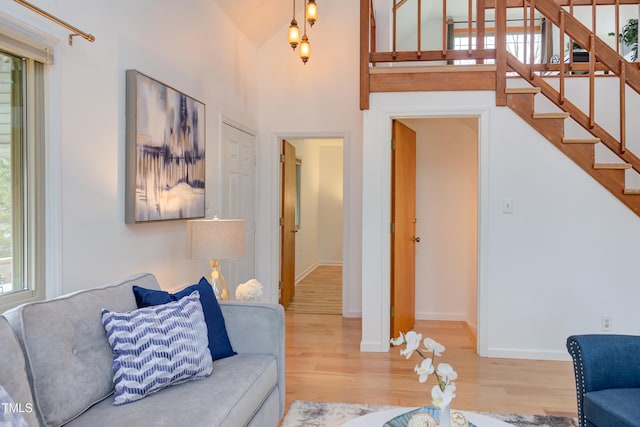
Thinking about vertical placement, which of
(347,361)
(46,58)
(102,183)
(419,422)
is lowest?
(347,361)

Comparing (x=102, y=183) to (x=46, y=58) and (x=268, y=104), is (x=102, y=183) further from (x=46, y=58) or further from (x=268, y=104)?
(x=268, y=104)

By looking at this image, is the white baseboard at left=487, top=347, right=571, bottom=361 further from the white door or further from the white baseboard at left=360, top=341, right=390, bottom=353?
the white door

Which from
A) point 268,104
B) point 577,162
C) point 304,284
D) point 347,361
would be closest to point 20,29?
point 347,361

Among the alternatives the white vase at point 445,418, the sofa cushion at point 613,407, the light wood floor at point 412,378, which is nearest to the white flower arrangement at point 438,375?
the white vase at point 445,418

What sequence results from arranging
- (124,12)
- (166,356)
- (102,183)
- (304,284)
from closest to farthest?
(166,356)
(102,183)
(124,12)
(304,284)

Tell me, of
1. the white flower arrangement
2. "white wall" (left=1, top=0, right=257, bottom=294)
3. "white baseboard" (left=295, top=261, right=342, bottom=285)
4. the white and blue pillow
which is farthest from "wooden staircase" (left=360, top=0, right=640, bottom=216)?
"white baseboard" (left=295, top=261, right=342, bottom=285)

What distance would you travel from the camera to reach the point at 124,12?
2562 millimetres

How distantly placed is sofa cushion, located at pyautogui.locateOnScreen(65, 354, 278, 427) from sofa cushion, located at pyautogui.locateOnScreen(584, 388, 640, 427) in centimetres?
142

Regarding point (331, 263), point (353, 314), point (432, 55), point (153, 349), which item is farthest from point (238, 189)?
point (331, 263)

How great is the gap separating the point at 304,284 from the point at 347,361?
359cm

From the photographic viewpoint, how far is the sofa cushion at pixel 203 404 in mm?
1542

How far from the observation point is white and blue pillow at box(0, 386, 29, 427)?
117 centimetres

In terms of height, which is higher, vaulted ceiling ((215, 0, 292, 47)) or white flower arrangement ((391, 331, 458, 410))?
vaulted ceiling ((215, 0, 292, 47))

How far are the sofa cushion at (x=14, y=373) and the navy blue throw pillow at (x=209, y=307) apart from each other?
674mm
